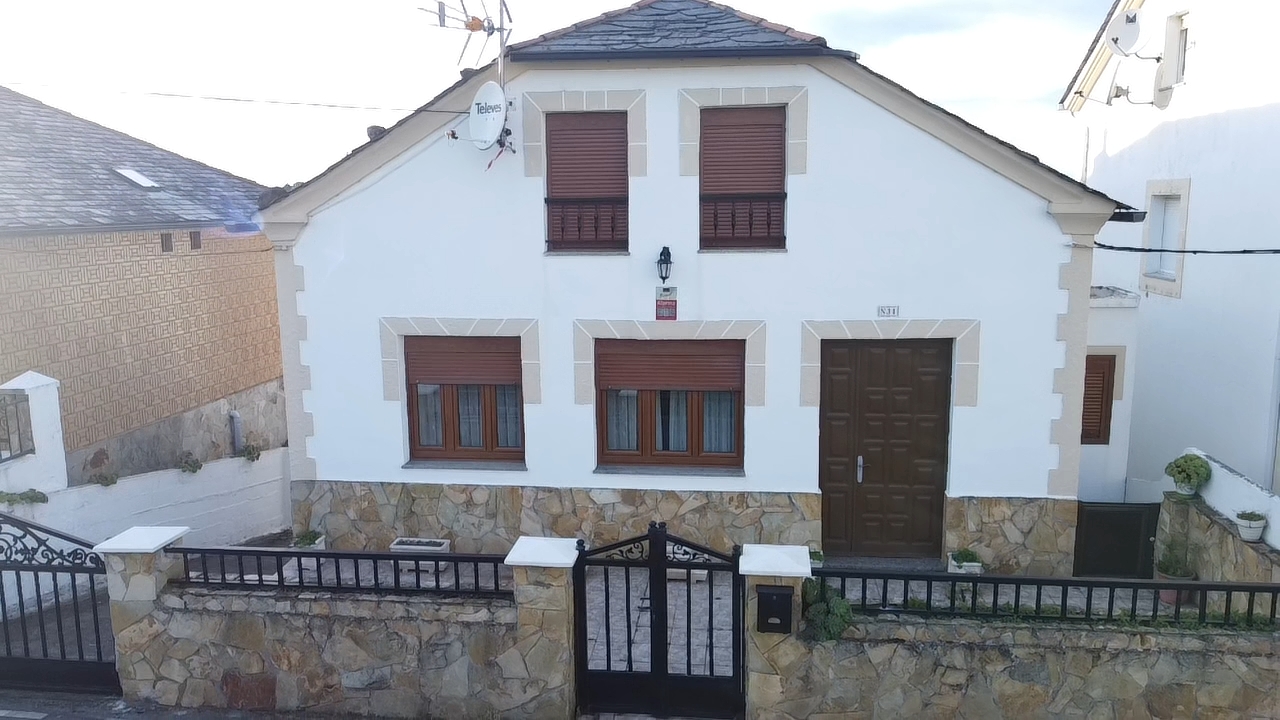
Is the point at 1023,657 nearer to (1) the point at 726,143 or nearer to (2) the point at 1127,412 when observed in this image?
(2) the point at 1127,412

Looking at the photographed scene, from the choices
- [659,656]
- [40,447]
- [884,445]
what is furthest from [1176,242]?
[40,447]

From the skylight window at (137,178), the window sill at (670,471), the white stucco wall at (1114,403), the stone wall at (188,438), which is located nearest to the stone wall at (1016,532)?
the white stucco wall at (1114,403)

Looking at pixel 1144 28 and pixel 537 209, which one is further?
pixel 1144 28

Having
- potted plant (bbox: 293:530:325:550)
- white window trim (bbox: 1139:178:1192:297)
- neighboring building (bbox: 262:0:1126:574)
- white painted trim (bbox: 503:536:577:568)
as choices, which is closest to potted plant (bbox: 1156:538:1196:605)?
neighboring building (bbox: 262:0:1126:574)

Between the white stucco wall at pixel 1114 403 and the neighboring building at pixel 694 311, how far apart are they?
111 centimetres

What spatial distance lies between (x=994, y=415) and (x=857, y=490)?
1551 millimetres

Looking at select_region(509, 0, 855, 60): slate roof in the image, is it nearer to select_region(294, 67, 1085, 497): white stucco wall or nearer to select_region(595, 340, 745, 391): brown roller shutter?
select_region(294, 67, 1085, 497): white stucco wall

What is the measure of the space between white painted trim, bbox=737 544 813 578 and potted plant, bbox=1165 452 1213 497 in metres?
4.65

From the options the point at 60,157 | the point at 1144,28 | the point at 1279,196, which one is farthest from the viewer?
the point at 60,157

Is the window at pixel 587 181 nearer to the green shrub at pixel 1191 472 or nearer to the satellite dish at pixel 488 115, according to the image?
the satellite dish at pixel 488 115

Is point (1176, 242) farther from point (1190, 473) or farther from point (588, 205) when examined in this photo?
point (588, 205)

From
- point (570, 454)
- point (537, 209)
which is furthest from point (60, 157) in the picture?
point (570, 454)

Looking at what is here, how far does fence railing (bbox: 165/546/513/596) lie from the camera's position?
640cm

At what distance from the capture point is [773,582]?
597cm
